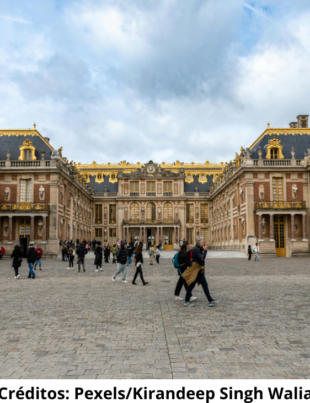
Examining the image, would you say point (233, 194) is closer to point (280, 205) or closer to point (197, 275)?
point (280, 205)

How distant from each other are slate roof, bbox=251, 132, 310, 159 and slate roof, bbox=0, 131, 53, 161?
2077 centimetres

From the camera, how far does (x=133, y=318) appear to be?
26.0 feet

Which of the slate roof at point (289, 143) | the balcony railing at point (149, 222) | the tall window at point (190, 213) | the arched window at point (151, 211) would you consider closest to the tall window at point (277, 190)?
the slate roof at point (289, 143)

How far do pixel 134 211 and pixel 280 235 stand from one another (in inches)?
1170

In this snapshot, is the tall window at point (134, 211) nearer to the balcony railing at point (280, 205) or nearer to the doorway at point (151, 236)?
the doorway at point (151, 236)

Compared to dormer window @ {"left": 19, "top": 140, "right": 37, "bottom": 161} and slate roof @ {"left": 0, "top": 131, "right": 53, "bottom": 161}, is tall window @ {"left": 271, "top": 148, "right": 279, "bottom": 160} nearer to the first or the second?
slate roof @ {"left": 0, "top": 131, "right": 53, "bottom": 161}

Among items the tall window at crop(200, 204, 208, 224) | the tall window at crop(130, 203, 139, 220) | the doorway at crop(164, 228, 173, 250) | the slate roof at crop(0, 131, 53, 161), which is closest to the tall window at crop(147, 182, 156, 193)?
the tall window at crop(130, 203, 139, 220)

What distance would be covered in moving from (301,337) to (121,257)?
355 inches

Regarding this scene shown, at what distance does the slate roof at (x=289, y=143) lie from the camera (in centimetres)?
3894

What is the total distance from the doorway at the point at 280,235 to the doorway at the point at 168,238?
26.1 meters

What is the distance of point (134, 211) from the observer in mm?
62719

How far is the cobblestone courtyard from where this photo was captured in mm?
4727
